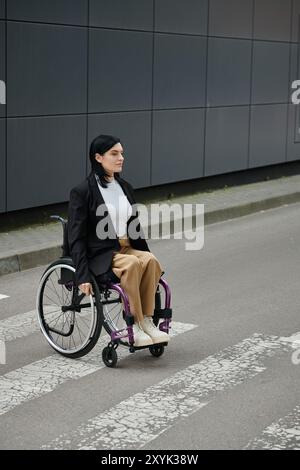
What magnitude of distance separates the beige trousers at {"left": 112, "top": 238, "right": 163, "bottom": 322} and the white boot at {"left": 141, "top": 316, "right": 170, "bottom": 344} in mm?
60

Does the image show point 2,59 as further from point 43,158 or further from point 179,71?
point 179,71

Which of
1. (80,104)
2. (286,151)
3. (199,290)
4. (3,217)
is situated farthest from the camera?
(286,151)

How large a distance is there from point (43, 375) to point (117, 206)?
4.42ft

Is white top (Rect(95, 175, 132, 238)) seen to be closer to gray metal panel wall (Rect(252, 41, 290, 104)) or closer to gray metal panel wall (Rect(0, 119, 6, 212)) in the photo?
gray metal panel wall (Rect(0, 119, 6, 212))

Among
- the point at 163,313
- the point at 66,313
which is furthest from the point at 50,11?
the point at 163,313

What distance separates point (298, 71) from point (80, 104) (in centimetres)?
632

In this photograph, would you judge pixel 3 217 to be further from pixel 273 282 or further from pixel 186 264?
pixel 273 282

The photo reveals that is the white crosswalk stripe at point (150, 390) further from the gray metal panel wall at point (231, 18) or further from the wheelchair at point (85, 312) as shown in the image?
the gray metal panel wall at point (231, 18)

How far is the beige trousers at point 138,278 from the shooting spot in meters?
6.85

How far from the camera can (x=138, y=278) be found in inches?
271

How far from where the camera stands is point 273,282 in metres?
9.70

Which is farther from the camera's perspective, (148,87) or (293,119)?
(293,119)

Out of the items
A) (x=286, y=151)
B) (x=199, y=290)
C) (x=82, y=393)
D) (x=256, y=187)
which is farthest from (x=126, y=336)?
(x=286, y=151)

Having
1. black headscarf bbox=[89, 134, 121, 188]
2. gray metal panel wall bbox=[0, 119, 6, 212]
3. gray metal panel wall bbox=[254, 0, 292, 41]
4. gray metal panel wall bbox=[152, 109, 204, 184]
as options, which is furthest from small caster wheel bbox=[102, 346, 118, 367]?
gray metal panel wall bbox=[254, 0, 292, 41]
